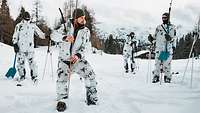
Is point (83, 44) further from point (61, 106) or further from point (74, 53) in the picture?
point (61, 106)

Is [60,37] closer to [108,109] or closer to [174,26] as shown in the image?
[108,109]

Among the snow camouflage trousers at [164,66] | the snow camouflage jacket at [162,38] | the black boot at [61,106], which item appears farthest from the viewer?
the snow camouflage trousers at [164,66]

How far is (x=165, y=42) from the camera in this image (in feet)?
44.7

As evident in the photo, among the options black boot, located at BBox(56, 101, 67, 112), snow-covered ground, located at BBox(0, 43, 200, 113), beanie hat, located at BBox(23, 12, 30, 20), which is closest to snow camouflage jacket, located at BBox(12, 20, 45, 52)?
beanie hat, located at BBox(23, 12, 30, 20)

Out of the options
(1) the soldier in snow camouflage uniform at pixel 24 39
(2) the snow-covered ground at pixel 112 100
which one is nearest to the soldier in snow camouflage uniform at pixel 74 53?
(2) the snow-covered ground at pixel 112 100

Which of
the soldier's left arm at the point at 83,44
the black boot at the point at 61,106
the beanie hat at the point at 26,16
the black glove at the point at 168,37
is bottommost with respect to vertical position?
the black boot at the point at 61,106

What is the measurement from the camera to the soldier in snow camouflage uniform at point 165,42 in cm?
1349

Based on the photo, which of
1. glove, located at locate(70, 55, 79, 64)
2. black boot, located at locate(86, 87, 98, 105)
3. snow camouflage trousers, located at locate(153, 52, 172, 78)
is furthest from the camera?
snow camouflage trousers, located at locate(153, 52, 172, 78)

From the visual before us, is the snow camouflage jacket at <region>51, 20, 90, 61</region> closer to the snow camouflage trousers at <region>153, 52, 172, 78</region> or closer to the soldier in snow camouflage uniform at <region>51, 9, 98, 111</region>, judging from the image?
the soldier in snow camouflage uniform at <region>51, 9, 98, 111</region>

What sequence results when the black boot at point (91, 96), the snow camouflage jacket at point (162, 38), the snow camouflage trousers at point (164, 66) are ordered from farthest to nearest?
the snow camouflage trousers at point (164, 66)
the snow camouflage jacket at point (162, 38)
the black boot at point (91, 96)

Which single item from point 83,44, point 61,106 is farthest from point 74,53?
point 61,106

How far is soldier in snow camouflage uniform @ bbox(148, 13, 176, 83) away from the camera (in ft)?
44.3

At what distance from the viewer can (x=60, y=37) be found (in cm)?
909

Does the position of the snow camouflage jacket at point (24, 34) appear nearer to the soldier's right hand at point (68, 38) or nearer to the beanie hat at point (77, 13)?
the beanie hat at point (77, 13)
